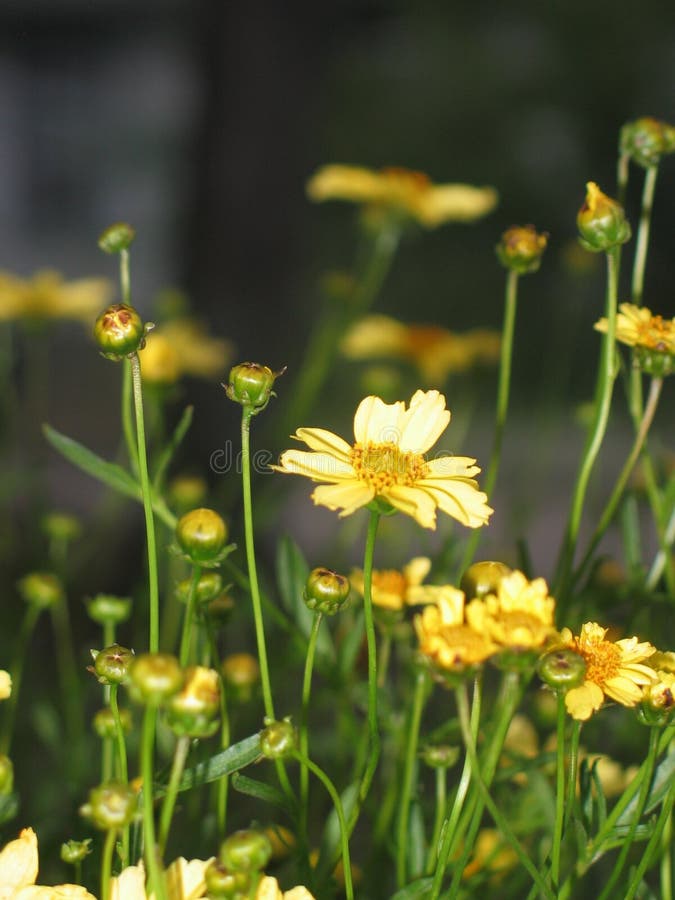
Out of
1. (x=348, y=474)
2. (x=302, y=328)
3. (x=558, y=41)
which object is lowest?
(x=302, y=328)

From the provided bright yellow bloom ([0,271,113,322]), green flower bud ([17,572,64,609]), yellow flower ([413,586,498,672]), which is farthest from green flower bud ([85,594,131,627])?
bright yellow bloom ([0,271,113,322])

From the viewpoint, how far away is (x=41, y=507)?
687 mm

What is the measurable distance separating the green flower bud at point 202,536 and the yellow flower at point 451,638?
6 cm

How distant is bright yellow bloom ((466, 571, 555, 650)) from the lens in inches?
9.3

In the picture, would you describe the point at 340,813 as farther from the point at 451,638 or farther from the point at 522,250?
the point at 522,250

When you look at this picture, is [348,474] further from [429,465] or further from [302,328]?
[302,328]

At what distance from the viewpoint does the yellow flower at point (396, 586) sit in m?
0.35

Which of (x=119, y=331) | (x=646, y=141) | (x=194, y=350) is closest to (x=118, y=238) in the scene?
(x=119, y=331)

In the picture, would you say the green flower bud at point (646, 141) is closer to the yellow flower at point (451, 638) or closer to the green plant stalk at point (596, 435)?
the green plant stalk at point (596, 435)

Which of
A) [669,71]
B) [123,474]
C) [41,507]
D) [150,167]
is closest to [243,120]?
[41,507]

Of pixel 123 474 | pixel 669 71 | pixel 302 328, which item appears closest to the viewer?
pixel 123 474

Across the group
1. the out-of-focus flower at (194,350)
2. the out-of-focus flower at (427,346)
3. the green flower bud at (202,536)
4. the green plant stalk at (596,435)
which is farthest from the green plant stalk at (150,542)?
the out-of-focus flower at (427,346)

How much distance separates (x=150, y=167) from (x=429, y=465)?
9.20ft

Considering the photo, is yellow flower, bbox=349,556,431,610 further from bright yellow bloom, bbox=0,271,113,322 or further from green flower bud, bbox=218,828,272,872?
bright yellow bloom, bbox=0,271,113,322
